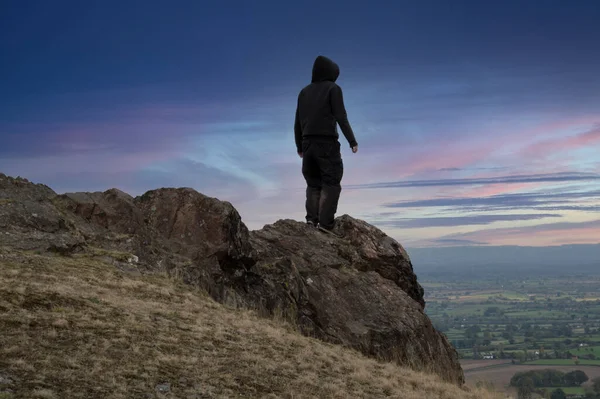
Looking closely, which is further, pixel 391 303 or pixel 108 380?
pixel 391 303

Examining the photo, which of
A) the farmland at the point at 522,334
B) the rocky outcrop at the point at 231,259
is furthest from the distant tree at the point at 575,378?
the rocky outcrop at the point at 231,259

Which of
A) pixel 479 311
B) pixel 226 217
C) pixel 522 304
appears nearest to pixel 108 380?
pixel 226 217

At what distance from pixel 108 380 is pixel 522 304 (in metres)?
196

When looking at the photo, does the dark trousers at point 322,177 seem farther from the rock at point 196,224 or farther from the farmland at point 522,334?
the farmland at point 522,334

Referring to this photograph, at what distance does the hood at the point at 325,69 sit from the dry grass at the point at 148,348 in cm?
1016

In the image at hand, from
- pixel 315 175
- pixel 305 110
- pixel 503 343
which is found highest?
pixel 305 110

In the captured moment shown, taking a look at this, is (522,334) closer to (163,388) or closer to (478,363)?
(478,363)

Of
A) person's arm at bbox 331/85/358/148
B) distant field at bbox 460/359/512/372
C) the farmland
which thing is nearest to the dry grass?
person's arm at bbox 331/85/358/148

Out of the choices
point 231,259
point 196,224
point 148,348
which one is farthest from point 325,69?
point 148,348

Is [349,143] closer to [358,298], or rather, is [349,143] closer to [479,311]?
[358,298]

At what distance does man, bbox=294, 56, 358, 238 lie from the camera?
2192 cm

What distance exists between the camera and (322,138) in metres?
22.3

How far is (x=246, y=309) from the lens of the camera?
1595cm

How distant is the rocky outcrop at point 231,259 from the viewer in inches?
650
